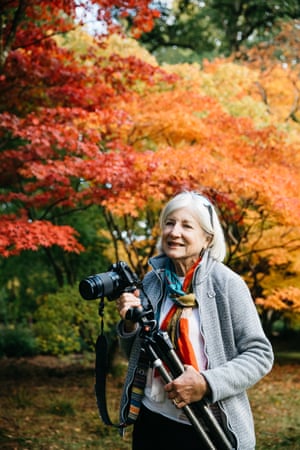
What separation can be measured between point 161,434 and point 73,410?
16.3 feet

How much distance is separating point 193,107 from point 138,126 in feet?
3.03

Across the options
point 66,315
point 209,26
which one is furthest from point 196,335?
point 209,26

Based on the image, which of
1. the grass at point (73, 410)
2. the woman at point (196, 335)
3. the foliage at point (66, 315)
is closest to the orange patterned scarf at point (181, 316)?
the woman at point (196, 335)

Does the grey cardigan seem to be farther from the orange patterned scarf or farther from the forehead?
the forehead

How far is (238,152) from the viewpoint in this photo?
6918mm

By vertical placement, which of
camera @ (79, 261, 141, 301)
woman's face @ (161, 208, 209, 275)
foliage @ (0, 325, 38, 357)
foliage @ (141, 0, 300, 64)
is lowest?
foliage @ (0, 325, 38, 357)

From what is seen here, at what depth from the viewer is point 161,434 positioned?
1.83m

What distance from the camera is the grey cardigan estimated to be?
1728mm

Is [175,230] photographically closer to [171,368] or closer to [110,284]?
[110,284]

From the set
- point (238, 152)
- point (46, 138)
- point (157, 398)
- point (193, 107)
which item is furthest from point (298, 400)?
point (157, 398)

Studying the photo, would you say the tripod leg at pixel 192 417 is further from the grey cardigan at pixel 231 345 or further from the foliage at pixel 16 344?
the foliage at pixel 16 344

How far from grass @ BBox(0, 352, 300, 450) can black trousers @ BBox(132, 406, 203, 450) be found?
3.46 metres

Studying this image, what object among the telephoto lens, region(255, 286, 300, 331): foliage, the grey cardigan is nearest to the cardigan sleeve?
the grey cardigan

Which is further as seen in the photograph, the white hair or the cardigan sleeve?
the white hair
